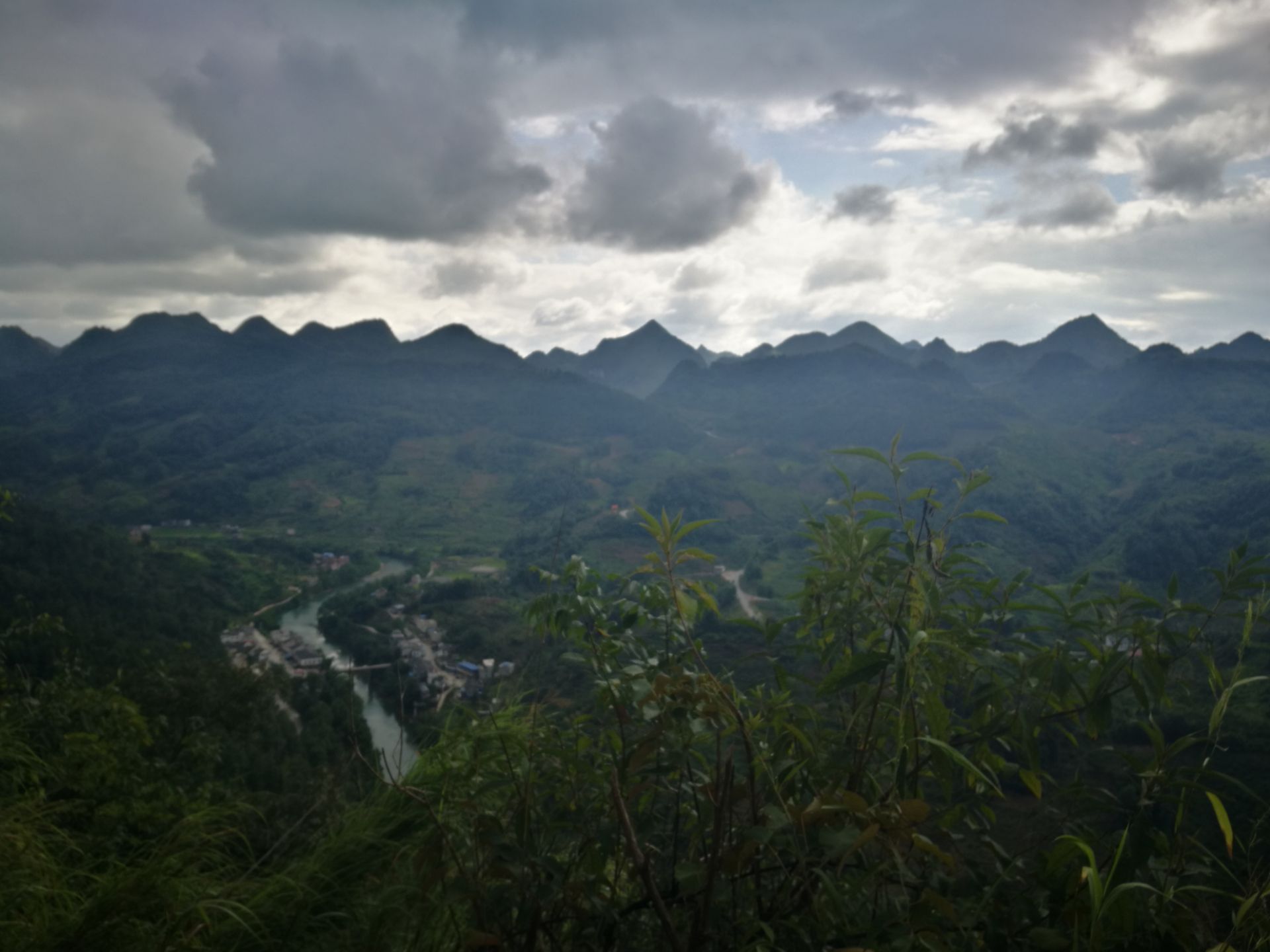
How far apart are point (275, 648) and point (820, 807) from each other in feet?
116

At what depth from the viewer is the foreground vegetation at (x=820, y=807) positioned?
1123 millimetres

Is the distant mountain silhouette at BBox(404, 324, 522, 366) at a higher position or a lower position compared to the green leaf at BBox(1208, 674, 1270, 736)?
higher

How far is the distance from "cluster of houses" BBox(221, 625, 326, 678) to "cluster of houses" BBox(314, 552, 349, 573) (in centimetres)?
1524

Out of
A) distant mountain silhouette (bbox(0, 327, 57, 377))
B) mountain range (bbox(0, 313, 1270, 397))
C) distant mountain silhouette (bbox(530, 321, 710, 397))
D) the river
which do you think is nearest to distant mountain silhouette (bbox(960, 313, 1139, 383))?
mountain range (bbox(0, 313, 1270, 397))

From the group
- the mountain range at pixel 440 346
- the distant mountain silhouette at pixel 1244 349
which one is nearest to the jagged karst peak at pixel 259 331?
the mountain range at pixel 440 346

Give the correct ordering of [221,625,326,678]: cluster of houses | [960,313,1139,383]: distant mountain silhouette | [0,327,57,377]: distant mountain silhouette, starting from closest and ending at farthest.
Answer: [221,625,326,678]: cluster of houses, [960,313,1139,383]: distant mountain silhouette, [0,327,57,377]: distant mountain silhouette

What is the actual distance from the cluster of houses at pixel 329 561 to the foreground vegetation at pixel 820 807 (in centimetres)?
5212

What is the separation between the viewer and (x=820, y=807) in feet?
3.50

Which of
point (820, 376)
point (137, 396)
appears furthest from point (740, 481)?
point (137, 396)

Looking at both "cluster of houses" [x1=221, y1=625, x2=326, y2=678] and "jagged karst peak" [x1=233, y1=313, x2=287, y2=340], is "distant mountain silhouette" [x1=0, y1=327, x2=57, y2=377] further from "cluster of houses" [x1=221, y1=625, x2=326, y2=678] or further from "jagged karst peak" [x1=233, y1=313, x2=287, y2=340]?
"cluster of houses" [x1=221, y1=625, x2=326, y2=678]

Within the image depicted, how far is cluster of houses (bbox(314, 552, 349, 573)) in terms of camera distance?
168 feet

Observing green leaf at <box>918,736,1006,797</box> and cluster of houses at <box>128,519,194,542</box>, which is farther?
cluster of houses at <box>128,519,194,542</box>

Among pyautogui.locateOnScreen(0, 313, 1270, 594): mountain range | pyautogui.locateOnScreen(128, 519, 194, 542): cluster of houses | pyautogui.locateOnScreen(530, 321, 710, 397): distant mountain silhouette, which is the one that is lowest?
pyautogui.locateOnScreen(128, 519, 194, 542): cluster of houses

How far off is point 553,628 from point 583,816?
465 mm
